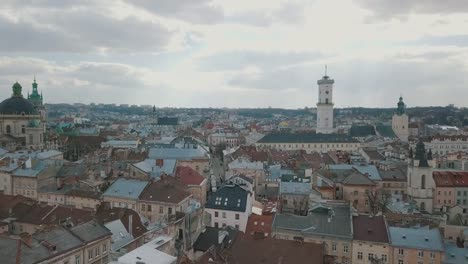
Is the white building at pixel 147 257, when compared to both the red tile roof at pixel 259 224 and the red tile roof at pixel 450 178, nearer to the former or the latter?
the red tile roof at pixel 259 224

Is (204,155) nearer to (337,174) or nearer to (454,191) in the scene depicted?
(337,174)

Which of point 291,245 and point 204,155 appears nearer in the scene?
point 291,245

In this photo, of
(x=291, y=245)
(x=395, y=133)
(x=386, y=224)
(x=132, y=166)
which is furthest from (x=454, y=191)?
(x=395, y=133)

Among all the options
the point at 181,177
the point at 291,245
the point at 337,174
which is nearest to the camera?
the point at 291,245

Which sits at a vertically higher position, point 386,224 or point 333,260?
point 386,224

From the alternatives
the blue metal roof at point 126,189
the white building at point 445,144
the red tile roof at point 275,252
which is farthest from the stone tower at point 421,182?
the white building at point 445,144

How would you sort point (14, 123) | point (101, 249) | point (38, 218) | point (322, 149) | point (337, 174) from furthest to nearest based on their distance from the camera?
1. point (322, 149)
2. point (14, 123)
3. point (337, 174)
4. point (38, 218)
5. point (101, 249)

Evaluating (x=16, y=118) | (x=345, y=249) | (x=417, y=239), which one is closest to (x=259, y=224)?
(x=345, y=249)
